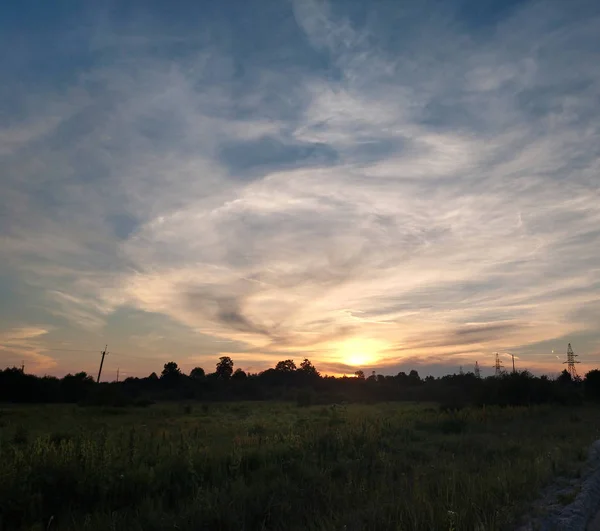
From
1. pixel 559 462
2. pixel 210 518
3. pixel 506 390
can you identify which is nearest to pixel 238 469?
pixel 210 518

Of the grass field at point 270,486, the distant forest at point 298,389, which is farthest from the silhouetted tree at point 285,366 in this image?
the grass field at point 270,486

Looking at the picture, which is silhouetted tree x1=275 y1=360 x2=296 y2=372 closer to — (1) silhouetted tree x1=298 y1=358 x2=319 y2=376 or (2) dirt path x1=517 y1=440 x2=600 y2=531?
(1) silhouetted tree x1=298 y1=358 x2=319 y2=376

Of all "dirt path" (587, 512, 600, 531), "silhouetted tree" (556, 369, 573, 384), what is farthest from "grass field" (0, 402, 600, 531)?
"silhouetted tree" (556, 369, 573, 384)

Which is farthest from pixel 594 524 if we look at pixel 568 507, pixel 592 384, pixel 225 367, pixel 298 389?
pixel 225 367

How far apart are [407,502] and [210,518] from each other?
9.30 ft

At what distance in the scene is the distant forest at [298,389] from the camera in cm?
4850

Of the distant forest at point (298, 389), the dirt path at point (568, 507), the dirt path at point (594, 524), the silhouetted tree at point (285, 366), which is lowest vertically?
the dirt path at point (594, 524)

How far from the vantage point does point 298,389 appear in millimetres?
93562

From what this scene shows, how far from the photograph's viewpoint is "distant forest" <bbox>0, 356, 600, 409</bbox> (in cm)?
4850

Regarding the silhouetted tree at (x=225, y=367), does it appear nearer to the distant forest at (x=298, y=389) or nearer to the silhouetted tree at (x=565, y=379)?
the distant forest at (x=298, y=389)

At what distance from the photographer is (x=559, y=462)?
1198 cm

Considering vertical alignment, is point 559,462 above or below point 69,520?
above

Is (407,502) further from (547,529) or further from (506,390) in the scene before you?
(506,390)

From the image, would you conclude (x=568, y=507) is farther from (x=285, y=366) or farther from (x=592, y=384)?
(x=285, y=366)
